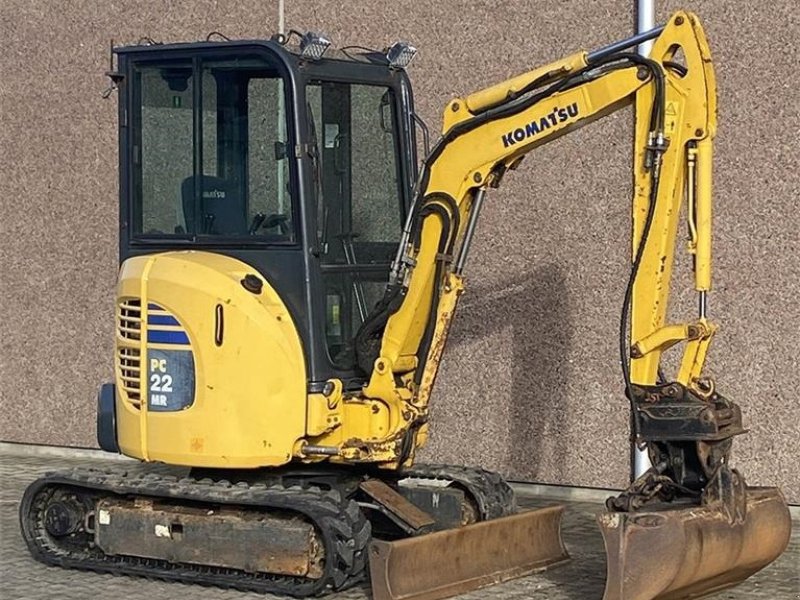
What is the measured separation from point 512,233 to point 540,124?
3250 millimetres

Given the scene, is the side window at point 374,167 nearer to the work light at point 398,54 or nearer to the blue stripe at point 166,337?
the work light at point 398,54

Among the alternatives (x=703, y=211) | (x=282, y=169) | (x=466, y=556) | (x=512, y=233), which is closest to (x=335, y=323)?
(x=282, y=169)

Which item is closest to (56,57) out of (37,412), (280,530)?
(37,412)

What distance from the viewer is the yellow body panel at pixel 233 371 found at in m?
8.65

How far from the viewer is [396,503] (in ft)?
29.8

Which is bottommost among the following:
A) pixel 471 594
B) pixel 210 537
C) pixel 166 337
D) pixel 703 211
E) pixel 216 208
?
pixel 471 594

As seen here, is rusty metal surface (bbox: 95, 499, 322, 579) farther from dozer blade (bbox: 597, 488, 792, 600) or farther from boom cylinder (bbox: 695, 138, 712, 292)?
boom cylinder (bbox: 695, 138, 712, 292)

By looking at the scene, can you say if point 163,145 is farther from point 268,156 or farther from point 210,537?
point 210,537

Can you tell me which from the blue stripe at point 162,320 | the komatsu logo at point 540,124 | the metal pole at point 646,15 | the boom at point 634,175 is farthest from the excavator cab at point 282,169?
the metal pole at point 646,15

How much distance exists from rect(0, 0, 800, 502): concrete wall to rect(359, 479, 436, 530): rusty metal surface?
2.56 m

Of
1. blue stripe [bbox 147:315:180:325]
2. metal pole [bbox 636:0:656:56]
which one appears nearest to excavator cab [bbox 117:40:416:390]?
blue stripe [bbox 147:315:180:325]

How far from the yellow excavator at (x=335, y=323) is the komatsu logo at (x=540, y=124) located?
10 mm

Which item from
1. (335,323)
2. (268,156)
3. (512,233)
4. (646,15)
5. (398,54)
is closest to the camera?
(268,156)

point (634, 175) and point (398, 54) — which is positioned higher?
point (398, 54)
